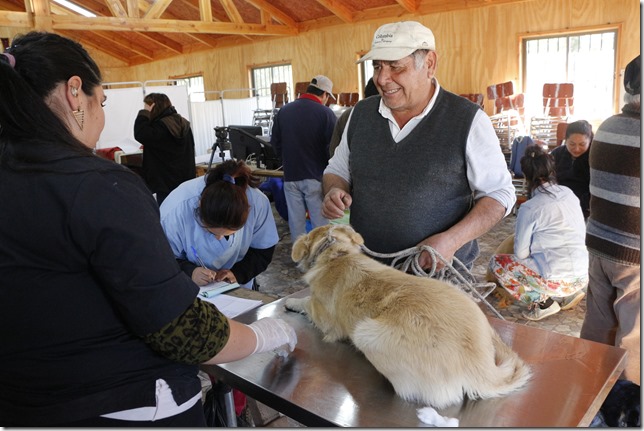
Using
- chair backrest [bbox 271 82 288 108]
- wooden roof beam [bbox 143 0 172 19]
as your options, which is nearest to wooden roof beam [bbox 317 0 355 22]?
chair backrest [bbox 271 82 288 108]

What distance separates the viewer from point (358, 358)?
5.12 feet

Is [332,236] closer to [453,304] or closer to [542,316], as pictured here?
[453,304]

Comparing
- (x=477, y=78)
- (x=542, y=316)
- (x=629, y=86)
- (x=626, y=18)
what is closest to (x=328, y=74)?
(x=477, y=78)

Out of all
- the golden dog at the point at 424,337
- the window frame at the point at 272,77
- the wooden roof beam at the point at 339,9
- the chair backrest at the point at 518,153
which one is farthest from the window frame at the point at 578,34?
the golden dog at the point at 424,337

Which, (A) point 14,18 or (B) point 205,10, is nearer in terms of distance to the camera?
(A) point 14,18

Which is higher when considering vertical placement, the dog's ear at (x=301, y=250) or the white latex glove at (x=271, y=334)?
the dog's ear at (x=301, y=250)

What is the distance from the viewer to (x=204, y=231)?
2.55 metres

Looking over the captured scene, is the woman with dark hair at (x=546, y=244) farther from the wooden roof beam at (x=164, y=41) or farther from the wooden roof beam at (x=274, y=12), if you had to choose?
the wooden roof beam at (x=164, y=41)

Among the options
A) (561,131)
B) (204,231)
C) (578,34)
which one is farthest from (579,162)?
(578,34)

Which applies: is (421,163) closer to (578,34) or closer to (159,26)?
(578,34)

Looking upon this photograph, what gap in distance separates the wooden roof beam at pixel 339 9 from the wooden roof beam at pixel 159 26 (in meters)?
1.99

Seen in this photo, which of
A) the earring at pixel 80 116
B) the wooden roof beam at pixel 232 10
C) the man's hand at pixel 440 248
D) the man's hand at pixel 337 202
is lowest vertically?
the man's hand at pixel 440 248

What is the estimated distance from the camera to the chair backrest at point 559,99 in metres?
9.29

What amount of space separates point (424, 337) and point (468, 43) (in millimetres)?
10591
